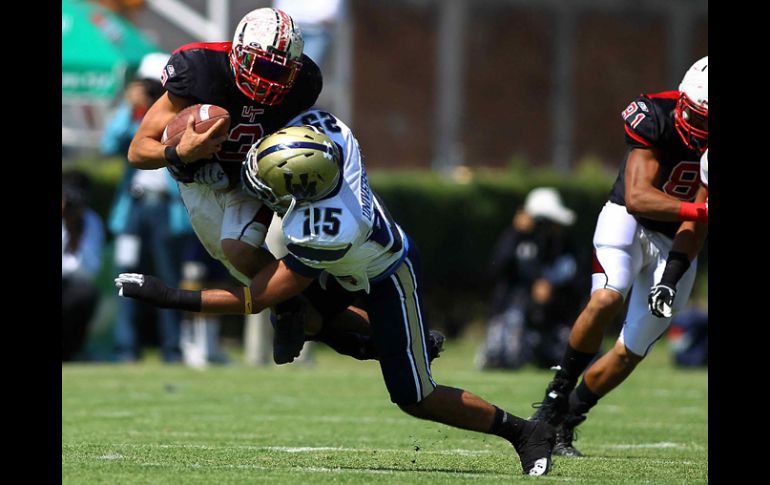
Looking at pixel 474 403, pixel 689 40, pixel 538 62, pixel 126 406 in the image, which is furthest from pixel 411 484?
pixel 689 40

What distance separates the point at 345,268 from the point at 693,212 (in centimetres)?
171

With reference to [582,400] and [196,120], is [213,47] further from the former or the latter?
[582,400]

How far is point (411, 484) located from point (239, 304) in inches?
38.0

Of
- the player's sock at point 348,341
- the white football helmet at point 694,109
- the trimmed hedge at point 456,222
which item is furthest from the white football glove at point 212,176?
the trimmed hedge at point 456,222

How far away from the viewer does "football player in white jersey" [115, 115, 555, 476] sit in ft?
17.0

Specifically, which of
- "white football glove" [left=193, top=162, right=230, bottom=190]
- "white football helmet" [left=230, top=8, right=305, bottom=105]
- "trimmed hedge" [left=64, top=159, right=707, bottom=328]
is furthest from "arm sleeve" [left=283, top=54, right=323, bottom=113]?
"trimmed hedge" [left=64, top=159, right=707, bottom=328]

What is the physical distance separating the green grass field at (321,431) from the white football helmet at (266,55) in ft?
4.88

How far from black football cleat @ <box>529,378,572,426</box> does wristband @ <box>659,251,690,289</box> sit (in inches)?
27.8

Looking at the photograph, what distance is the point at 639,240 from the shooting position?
6.67m

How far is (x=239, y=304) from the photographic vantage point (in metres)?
5.33

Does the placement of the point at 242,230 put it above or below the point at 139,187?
above

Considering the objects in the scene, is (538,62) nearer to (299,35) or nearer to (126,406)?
(126,406)
